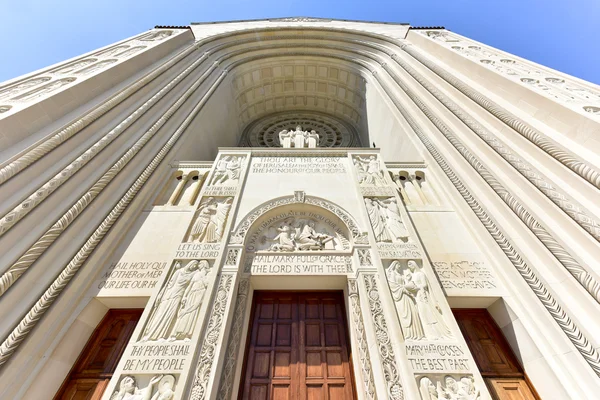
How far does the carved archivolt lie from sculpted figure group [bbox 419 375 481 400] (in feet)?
7.89

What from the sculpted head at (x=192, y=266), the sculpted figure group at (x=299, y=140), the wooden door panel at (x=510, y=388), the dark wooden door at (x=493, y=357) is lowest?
the wooden door panel at (x=510, y=388)

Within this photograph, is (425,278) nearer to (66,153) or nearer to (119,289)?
(119,289)

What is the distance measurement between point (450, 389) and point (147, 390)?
3502 mm

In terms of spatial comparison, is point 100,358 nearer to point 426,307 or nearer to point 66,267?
point 66,267

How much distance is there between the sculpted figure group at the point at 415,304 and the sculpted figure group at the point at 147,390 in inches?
117

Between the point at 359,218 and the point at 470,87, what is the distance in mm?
4194

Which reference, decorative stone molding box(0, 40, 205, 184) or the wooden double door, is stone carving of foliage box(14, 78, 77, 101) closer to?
decorative stone molding box(0, 40, 205, 184)

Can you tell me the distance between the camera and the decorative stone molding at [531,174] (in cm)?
336

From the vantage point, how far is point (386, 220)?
5.18m

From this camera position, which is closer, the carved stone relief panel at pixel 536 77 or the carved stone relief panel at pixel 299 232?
the carved stone relief panel at pixel 536 77

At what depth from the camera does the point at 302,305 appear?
471 cm

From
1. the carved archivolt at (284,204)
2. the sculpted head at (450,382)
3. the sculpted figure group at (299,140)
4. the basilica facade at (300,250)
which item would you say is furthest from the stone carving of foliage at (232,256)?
the sculpted figure group at (299,140)

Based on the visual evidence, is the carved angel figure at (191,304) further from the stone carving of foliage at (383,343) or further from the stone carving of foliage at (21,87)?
the stone carving of foliage at (21,87)

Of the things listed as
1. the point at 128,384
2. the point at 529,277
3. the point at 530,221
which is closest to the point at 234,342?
the point at 128,384
